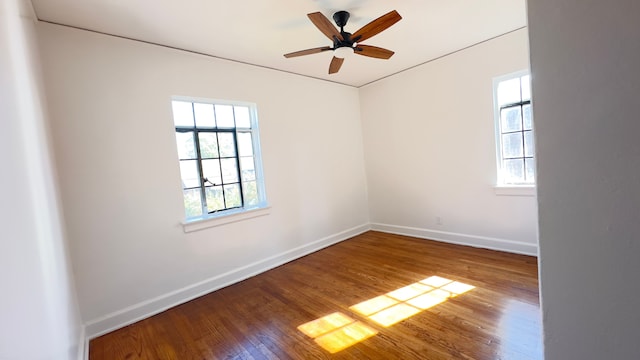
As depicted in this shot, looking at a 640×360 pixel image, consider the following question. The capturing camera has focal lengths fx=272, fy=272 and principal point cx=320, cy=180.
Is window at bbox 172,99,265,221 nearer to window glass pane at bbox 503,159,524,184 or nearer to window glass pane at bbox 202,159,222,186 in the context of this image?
window glass pane at bbox 202,159,222,186

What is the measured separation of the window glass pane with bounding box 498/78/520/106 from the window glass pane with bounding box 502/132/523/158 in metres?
0.40

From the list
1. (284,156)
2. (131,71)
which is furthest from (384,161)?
(131,71)

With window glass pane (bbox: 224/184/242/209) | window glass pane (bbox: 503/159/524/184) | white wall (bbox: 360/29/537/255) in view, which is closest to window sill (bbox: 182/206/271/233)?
window glass pane (bbox: 224/184/242/209)

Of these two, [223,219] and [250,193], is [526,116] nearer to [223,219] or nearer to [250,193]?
[250,193]

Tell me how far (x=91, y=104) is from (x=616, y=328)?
319 cm

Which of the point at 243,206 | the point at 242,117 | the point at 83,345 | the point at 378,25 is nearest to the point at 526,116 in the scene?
the point at 378,25

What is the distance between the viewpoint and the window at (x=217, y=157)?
9.42 ft

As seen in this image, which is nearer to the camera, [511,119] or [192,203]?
[192,203]

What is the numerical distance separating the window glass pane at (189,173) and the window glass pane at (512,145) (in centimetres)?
361

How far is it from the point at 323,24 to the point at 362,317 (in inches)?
92.0

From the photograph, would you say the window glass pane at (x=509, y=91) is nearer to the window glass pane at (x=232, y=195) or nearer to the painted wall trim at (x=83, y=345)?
the window glass pane at (x=232, y=195)

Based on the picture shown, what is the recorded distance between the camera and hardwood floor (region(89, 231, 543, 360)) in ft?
6.10

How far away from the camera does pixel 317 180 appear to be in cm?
402

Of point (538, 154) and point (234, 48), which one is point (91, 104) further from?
point (538, 154)
